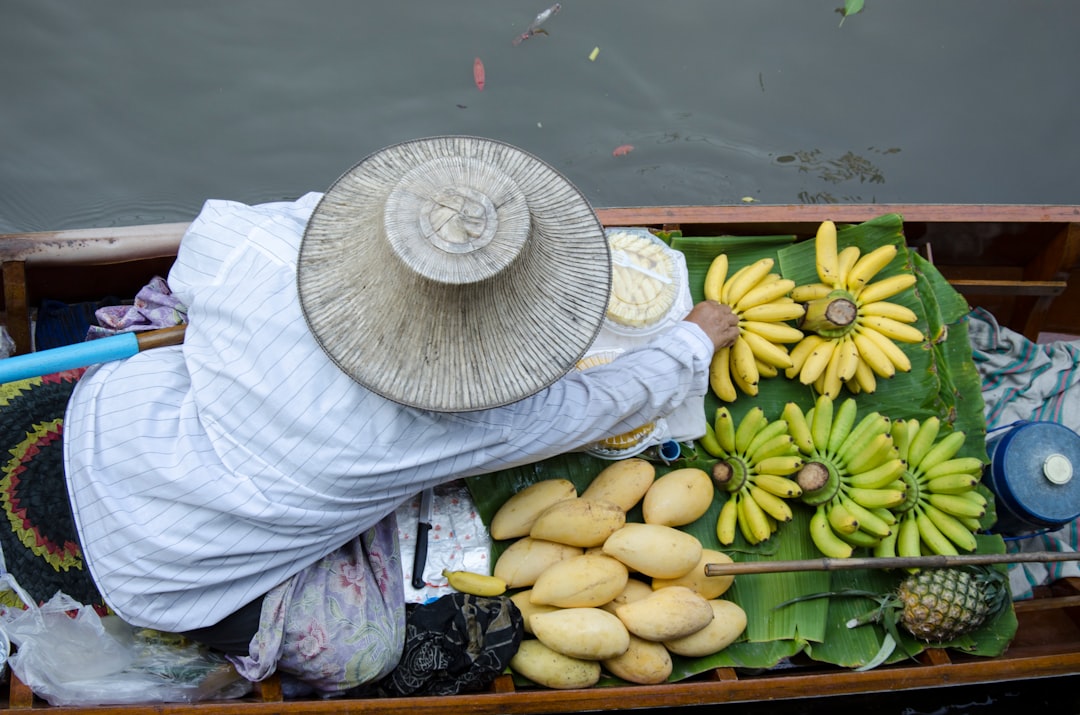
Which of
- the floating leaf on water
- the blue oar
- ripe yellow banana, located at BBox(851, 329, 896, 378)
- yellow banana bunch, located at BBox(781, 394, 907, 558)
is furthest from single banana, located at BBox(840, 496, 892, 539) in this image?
the floating leaf on water

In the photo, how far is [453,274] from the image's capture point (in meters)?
1.74

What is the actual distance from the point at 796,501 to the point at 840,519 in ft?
0.62

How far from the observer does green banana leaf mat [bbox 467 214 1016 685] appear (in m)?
2.82

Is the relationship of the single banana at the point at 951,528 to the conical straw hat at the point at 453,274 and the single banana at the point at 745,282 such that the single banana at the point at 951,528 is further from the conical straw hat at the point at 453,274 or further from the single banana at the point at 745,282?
the conical straw hat at the point at 453,274

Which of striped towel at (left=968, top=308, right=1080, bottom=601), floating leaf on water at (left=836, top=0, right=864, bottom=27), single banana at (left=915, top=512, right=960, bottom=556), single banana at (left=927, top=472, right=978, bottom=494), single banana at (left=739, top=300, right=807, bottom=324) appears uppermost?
floating leaf on water at (left=836, top=0, right=864, bottom=27)

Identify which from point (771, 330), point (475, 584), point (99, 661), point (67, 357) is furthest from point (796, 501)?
point (67, 357)

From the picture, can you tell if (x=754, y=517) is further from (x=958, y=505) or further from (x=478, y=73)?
(x=478, y=73)

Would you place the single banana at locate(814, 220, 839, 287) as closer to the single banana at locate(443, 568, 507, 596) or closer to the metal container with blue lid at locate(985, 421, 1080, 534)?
the metal container with blue lid at locate(985, 421, 1080, 534)

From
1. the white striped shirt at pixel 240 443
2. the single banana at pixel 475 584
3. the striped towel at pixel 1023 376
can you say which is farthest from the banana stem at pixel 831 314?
the single banana at pixel 475 584

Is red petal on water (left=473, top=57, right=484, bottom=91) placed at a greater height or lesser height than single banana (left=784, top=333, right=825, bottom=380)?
greater

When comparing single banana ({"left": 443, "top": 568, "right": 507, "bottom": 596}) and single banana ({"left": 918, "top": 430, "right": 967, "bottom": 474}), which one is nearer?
single banana ({"left": 443, "top": 568, "right": 507, "bottom": 596})

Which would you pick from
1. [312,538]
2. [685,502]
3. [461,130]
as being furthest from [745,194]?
[312,538]

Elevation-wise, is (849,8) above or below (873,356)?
above

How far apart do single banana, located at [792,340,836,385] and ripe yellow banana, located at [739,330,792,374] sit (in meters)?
0.06
